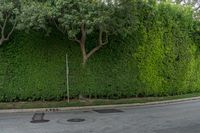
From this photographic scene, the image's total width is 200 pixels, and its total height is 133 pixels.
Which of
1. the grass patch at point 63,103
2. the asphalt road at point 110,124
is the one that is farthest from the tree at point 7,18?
the asphalt road at point 110,124

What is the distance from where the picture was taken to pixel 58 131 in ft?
30.4

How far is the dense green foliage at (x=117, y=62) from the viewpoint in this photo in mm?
16141

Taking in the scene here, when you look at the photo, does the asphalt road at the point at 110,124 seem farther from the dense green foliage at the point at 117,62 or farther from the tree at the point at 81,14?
the tree at the point at 81,14

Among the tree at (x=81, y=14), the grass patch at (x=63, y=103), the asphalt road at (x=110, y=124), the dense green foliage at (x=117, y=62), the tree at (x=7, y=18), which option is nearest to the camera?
the asphalt road at (x=110, y=124)

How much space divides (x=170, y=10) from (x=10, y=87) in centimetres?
1103

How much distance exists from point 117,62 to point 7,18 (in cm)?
636

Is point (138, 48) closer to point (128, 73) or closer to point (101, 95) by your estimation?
point (128, 73)

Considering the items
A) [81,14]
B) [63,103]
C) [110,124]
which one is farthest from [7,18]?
Result: [110,124]

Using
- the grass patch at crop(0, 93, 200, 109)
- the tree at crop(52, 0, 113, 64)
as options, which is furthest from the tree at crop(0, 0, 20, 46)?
the grass patch at crop(0, 93, 200, 109)

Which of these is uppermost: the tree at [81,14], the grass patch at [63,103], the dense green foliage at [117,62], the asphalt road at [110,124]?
the tree at [81,14]

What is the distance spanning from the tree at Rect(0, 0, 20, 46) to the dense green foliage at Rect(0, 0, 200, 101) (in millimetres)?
505

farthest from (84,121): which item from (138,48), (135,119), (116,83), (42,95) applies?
(138,48)

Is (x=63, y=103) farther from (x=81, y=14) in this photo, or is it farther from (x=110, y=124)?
(x=110, y=124)

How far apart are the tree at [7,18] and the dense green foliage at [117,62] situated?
1.66ft
